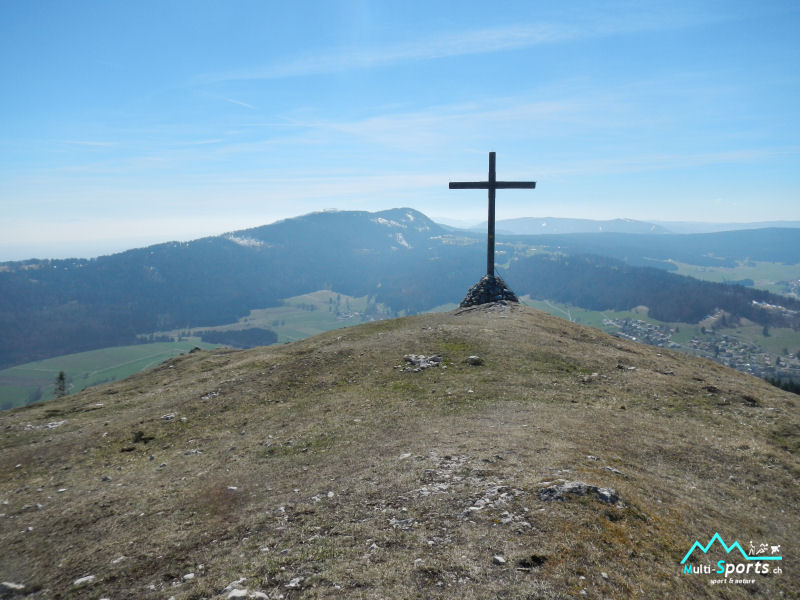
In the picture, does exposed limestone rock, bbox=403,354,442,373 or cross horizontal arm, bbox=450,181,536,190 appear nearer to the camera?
exposed limestone rock, bbox=403,354,442,373

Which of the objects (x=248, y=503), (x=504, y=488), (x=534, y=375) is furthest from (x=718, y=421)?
(x=248, y=503)

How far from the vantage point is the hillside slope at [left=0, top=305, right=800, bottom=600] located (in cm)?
885

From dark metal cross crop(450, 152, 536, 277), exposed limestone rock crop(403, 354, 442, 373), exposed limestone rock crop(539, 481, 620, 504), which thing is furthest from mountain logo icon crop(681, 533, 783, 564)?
dark metal cross crop(450, 152, 536, 277)

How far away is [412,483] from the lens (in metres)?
12.7

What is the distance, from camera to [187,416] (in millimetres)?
23641

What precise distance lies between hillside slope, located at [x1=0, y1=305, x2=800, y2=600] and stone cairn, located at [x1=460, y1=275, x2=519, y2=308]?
16.0 metres

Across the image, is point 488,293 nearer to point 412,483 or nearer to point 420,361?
point 420,361

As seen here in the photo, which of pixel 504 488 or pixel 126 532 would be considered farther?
pixel 126 532

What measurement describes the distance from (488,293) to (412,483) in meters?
34.4

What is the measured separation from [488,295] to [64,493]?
37398mm

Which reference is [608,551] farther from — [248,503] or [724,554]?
[248,503]

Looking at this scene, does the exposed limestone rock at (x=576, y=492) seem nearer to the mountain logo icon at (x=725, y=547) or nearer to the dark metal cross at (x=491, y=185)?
the mountain logo icon at (x=725, y=547)

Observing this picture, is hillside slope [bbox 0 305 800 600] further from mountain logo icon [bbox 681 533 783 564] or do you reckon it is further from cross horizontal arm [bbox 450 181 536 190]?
cross horizontal arm [bbox 450 181 536 190]

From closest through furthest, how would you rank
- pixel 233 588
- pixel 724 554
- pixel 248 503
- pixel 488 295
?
pixel 233 588 → pixel 724 554 → pixel 248 503 → pixel 488 295
